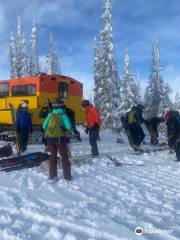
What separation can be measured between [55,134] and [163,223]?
163 inches

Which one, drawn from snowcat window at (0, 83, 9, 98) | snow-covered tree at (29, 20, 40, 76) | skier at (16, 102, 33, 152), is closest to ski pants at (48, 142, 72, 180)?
skier at (16, 102, 33, 152)

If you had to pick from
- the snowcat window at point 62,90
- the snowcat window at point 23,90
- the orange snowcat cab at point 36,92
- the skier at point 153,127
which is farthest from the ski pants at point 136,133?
the snowcat window at point 62,90

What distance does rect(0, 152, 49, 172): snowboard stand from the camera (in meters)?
10.9

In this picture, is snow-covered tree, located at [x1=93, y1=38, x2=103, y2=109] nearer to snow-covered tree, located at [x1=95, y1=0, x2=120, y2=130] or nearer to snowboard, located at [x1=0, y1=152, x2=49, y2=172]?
snow-covered tree, located at [x1=95, y1=0, x2=120, y2=130]

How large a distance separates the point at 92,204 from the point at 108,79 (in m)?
34.8

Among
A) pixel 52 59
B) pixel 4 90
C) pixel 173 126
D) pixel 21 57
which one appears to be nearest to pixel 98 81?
pixel 21 57

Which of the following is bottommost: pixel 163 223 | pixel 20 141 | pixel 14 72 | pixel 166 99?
pixel 163 223

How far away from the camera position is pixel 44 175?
991 centimetres

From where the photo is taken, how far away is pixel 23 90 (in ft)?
67.9

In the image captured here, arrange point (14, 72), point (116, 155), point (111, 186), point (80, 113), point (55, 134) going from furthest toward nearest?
point (14, 72) < point (80, 113) < point (116, 155) < point (55, 134) < point (111, 186)

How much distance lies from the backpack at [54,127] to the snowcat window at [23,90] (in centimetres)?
1091

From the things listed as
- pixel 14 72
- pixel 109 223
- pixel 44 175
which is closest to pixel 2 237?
pixel 109 223

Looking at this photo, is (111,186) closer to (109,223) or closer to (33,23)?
(109,223)

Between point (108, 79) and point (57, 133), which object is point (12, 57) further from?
point (57, 133)
